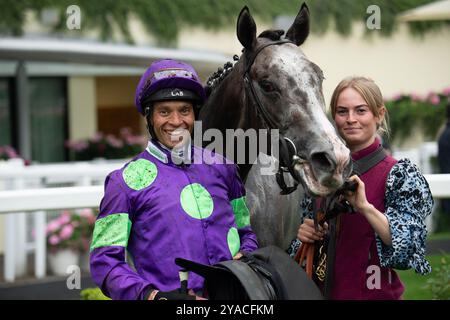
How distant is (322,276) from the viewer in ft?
8.90

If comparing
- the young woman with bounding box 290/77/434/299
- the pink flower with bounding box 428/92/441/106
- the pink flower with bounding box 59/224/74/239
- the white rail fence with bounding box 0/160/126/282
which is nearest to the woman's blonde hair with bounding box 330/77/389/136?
the young woman with bounding box 290/77/434/299

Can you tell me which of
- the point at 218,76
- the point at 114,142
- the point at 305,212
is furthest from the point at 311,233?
the point at 114,142

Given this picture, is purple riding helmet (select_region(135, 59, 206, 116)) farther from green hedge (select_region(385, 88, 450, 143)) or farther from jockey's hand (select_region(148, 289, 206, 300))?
green hedge (select_region(385, 88, 450, 143))

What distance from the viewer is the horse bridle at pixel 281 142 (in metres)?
2.60

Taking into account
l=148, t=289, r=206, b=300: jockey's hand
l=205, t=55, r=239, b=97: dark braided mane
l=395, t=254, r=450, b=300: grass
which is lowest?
l=395, t=254, r=450, b=300: grass

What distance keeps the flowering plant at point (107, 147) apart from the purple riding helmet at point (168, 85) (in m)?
9.63

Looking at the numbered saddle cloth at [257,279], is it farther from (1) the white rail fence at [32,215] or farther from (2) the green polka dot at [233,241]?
(1) the white rail fence at [32,215]

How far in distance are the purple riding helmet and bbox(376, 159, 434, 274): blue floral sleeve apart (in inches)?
27.7

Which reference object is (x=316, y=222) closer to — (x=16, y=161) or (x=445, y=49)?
(x=16, y=161)

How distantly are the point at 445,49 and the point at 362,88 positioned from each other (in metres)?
13.3

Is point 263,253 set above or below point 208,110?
below

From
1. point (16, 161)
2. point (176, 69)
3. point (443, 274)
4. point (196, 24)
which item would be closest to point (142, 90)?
point (176, 69)

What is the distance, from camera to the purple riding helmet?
2.51m

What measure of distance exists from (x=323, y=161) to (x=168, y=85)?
539mm
